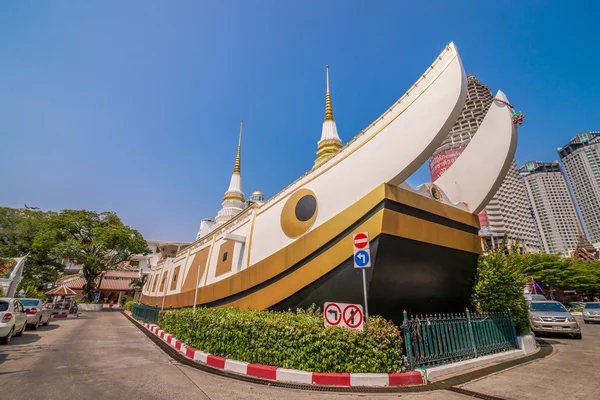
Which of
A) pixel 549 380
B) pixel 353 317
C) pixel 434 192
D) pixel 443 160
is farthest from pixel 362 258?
pixel 443 160

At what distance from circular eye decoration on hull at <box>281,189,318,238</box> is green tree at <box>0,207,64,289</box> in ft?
111

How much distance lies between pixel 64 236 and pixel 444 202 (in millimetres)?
37754

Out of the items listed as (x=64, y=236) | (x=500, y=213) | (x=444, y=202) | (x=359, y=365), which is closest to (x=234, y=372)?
(x=359, y=365)

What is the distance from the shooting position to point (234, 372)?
225 inches

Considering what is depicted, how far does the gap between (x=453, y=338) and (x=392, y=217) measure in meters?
2.85

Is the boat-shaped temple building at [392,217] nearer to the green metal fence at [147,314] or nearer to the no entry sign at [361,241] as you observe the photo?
the no entry sign at [361,241]

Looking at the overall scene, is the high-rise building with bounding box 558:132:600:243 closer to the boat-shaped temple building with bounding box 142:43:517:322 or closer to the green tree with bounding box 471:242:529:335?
the green tree with bounding box 471:242:529:335

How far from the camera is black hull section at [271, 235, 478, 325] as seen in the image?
6551mm

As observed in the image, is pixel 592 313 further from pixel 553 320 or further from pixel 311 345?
pixel 311 345

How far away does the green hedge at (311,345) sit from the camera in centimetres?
499

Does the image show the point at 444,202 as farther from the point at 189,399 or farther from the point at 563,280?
the point at 563,280

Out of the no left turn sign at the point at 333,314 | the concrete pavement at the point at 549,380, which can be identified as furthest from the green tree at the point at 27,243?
the concrete pavement at the point at 549,380

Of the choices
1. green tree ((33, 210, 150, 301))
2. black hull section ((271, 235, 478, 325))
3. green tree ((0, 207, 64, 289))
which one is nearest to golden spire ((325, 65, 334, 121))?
black hull section ((271, 235, 478, 325))

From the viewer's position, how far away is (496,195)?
→ 252 ft
